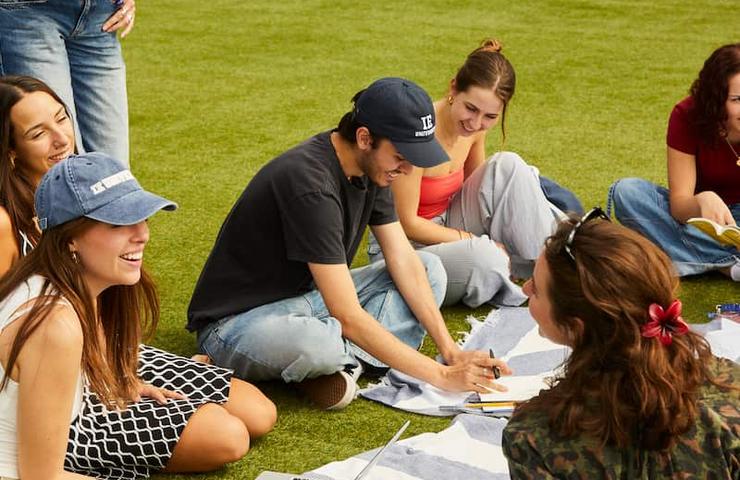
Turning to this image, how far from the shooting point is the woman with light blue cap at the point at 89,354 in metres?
2.52

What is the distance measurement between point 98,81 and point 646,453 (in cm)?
268

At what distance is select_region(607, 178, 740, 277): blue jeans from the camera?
4.80m

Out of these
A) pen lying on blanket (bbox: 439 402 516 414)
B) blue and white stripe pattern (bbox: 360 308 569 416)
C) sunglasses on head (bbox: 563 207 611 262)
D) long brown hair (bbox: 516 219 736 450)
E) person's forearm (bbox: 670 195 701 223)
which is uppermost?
sunglasses on head (bbox: 563 207 611 262)

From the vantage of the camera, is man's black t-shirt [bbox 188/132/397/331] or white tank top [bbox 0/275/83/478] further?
man's black t-shirt [bbox 188/132/397/331]

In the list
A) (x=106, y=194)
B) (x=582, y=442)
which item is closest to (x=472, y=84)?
(x=106, y=194)

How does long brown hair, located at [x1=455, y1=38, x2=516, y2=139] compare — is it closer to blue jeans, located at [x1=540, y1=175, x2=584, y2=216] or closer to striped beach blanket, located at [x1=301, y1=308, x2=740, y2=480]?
blue jeans, located at [x1=540, y1=175, x2=584, y2=216]

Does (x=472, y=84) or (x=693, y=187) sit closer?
(x=472, y=84)

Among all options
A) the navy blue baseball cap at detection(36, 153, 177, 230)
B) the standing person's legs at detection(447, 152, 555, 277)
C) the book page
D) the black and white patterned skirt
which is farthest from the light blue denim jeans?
the navy blue baseball cap at detection(36, 153, 177, 230)

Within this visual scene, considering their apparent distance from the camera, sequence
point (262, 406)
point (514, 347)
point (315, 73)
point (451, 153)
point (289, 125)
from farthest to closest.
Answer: point (315, 73), point (289, 125), point (451, 153), point (514, 347), point (262, 406)

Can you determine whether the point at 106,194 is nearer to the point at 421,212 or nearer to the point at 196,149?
the point at 421,212

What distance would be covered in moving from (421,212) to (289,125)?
2377mm

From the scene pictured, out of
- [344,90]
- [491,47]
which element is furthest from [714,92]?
[344,90]

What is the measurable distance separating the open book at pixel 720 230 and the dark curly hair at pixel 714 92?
471mm

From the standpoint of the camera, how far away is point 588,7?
421 inches
